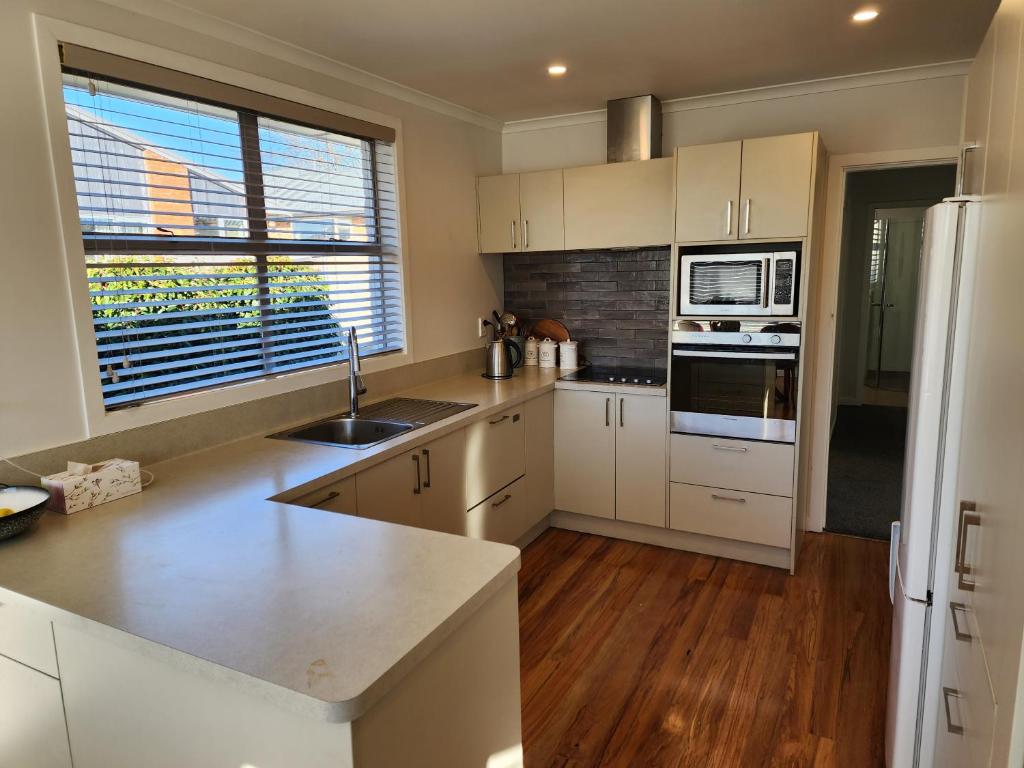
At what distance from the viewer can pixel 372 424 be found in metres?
2.89

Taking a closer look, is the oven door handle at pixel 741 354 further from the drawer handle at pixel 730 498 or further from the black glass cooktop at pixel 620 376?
the drawer handle at pixel 730 498

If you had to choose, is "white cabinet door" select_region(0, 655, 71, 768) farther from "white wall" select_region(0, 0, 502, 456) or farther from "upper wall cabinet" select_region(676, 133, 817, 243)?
"upper wall cabinet" select_region(676, 133, 817, 243)

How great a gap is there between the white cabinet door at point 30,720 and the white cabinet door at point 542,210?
303 centimetres

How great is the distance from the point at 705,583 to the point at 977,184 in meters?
2.21

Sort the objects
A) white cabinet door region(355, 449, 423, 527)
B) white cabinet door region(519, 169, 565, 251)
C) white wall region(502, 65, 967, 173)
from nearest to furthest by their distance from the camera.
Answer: white cabinet door region(355, 449, 423, 527) < white wall region(502, 65, 967, 173) < white cabinet door region(519, 169, 565, 251)

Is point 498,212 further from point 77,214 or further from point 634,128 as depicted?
point 77,214

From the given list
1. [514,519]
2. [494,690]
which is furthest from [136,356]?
[514,519]

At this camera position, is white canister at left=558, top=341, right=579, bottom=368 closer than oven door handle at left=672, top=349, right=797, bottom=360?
No

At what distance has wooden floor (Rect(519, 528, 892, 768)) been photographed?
7.04ft

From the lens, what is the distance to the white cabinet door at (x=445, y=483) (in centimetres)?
271

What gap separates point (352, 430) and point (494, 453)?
0.68 m

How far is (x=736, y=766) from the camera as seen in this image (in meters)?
2.04

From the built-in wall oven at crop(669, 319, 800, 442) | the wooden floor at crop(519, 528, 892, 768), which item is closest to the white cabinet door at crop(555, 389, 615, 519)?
the wooden floor at crop(519, 528, 892, 768)

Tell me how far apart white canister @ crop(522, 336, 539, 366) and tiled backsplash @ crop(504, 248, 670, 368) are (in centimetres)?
19
